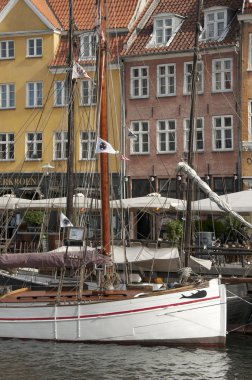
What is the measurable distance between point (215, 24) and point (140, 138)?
263 inches

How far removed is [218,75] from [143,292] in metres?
21.4

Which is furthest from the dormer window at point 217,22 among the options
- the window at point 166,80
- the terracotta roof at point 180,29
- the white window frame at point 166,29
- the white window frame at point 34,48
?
the white window frame at point 34,48

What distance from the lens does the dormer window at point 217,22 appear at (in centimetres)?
4562

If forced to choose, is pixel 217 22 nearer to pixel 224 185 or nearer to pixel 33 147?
pixel 224 185

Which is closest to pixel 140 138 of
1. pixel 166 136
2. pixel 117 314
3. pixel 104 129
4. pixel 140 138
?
pixel 140 138

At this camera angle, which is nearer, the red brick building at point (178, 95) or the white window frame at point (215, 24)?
the red brick building at point (178, 95)

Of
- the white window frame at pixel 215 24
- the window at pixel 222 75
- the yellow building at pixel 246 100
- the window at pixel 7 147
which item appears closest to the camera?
the yellow building at pixel 246 100

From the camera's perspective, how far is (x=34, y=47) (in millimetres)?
50188

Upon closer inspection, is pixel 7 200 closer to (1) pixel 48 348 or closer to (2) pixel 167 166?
(2) pixel 167 166

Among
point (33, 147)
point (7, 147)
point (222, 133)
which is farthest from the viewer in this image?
point (7, 147)

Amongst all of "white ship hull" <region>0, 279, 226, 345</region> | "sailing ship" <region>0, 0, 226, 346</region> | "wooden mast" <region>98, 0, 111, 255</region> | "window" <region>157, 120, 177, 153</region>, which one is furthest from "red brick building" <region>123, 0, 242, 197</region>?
"white ship hull" <region>0, 279, 226, 345</region>

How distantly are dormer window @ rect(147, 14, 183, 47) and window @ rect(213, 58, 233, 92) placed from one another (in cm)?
307

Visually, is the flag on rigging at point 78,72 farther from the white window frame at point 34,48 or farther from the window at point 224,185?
the white window frame at point 34,48

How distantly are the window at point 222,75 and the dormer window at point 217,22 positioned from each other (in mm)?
1201
